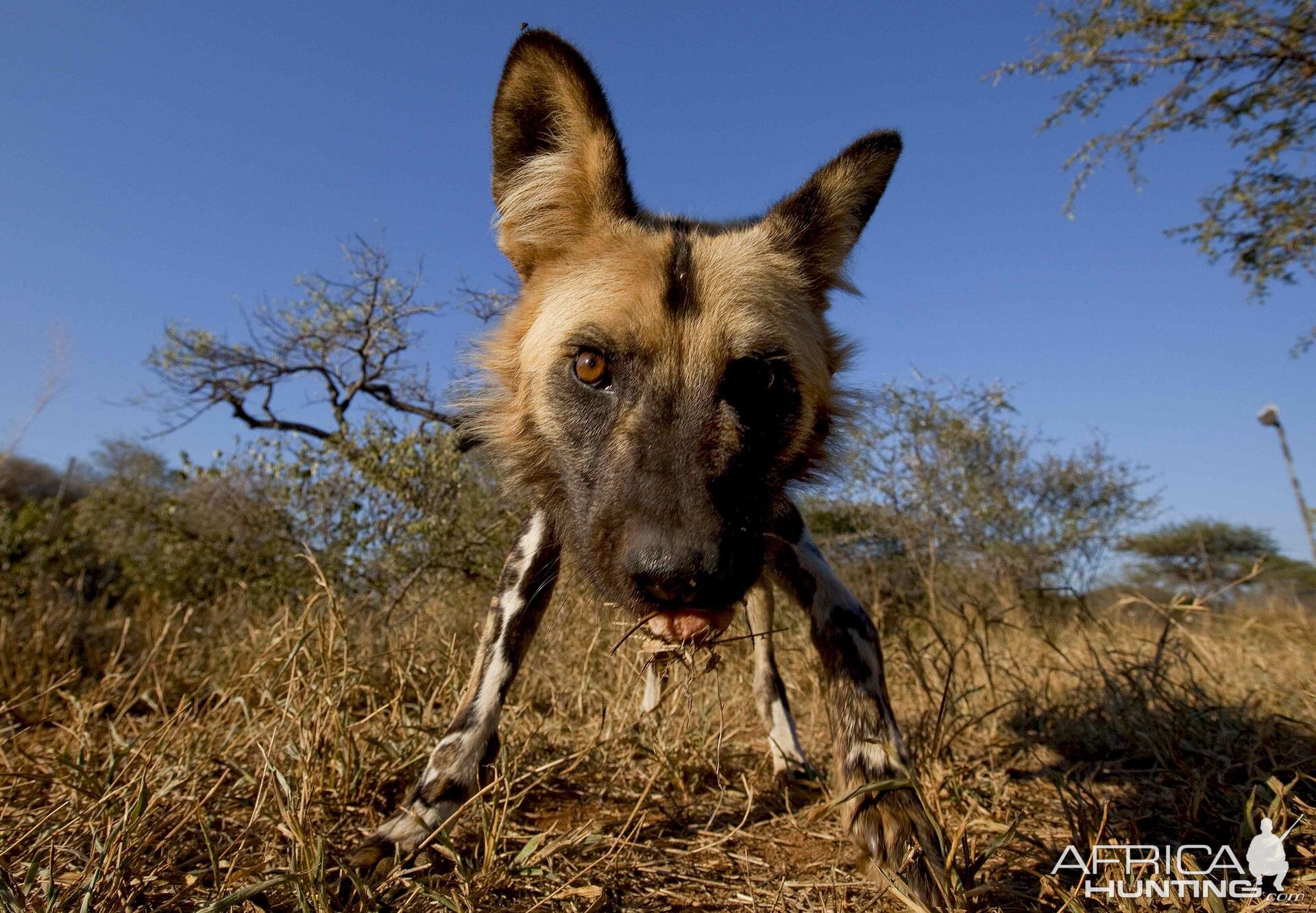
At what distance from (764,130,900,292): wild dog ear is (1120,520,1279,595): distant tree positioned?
13184mm

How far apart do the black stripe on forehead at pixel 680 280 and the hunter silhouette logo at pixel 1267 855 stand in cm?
207

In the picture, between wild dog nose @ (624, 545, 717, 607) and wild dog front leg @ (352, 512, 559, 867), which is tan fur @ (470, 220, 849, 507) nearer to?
wild dog front leg @ (352, 512, 559, 867)

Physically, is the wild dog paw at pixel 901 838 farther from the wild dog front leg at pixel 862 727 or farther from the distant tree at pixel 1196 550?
the distant tree at pixel 1196 550

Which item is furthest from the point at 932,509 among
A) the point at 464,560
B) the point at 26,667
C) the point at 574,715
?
the point at 26,667

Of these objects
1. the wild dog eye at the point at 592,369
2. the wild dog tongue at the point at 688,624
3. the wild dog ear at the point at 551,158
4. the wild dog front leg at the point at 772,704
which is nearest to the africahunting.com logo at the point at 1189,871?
the wild dog tongue at the point at 688,624

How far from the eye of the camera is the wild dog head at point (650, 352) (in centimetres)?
190

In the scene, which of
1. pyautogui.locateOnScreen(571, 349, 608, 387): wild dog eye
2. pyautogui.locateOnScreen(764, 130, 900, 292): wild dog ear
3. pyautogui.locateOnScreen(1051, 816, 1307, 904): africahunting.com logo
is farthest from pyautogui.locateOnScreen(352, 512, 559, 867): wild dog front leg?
pyautogui.locateOnScreen(1051, 816, 1307, 904): africahunting.com logo

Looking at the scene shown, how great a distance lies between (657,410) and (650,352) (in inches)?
8.5

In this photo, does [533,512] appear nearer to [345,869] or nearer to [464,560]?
[345,869]

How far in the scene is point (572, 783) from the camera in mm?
2635

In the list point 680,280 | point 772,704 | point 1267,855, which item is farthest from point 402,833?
point 1267,855

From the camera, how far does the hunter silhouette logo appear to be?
5.94ft

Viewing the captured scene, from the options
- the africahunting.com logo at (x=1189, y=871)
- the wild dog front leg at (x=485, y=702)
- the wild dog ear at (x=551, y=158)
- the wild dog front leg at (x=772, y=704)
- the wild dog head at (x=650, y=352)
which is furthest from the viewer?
the wild dog front leg at (x=772, y=704)

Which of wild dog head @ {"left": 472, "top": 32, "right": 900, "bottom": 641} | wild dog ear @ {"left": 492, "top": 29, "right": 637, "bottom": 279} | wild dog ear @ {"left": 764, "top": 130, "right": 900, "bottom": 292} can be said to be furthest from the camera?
wild dog ear @ {"left": 764, "top": 130, "right": 900, "bottom": 292}
